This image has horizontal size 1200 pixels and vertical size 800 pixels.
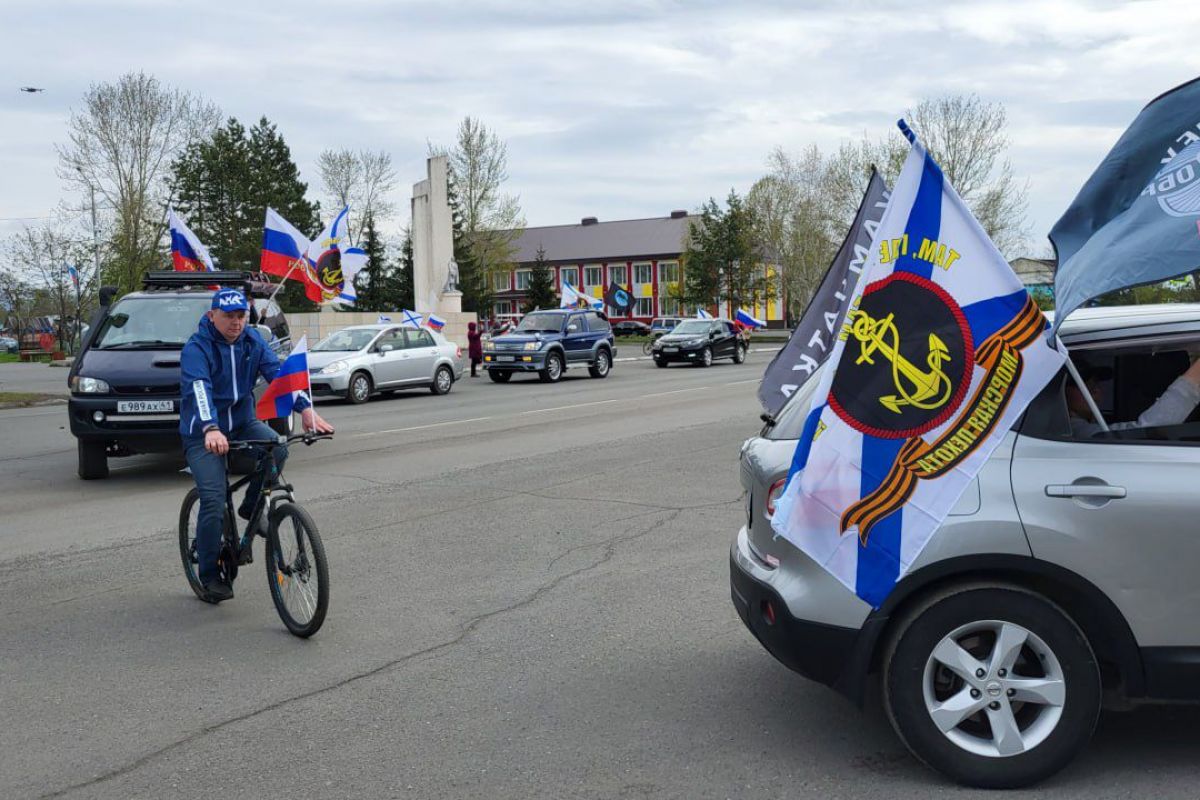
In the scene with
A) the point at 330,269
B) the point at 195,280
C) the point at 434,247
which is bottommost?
the point at 195,280

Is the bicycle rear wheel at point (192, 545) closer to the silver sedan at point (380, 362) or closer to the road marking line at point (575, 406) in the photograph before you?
the road marking line at point (575, 406)

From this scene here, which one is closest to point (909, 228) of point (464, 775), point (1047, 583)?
point (1047, 583)

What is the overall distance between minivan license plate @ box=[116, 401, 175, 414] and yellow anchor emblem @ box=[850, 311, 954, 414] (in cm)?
922

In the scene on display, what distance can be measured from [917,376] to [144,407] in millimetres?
9504

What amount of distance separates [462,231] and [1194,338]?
7298 cm

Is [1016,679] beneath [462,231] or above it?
beneath

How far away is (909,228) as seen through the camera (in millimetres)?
3645

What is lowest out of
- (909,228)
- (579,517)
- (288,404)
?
(579,517)

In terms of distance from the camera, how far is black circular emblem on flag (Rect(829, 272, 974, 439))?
3.57m

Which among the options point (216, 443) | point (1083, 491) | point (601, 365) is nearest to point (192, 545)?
point (216, 443)

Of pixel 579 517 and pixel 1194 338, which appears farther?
pixel 579 517

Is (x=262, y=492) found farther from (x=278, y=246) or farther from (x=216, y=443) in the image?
(x=278, y=246)

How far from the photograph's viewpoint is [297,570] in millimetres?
5715

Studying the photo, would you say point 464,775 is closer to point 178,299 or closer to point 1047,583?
point 1047,583
